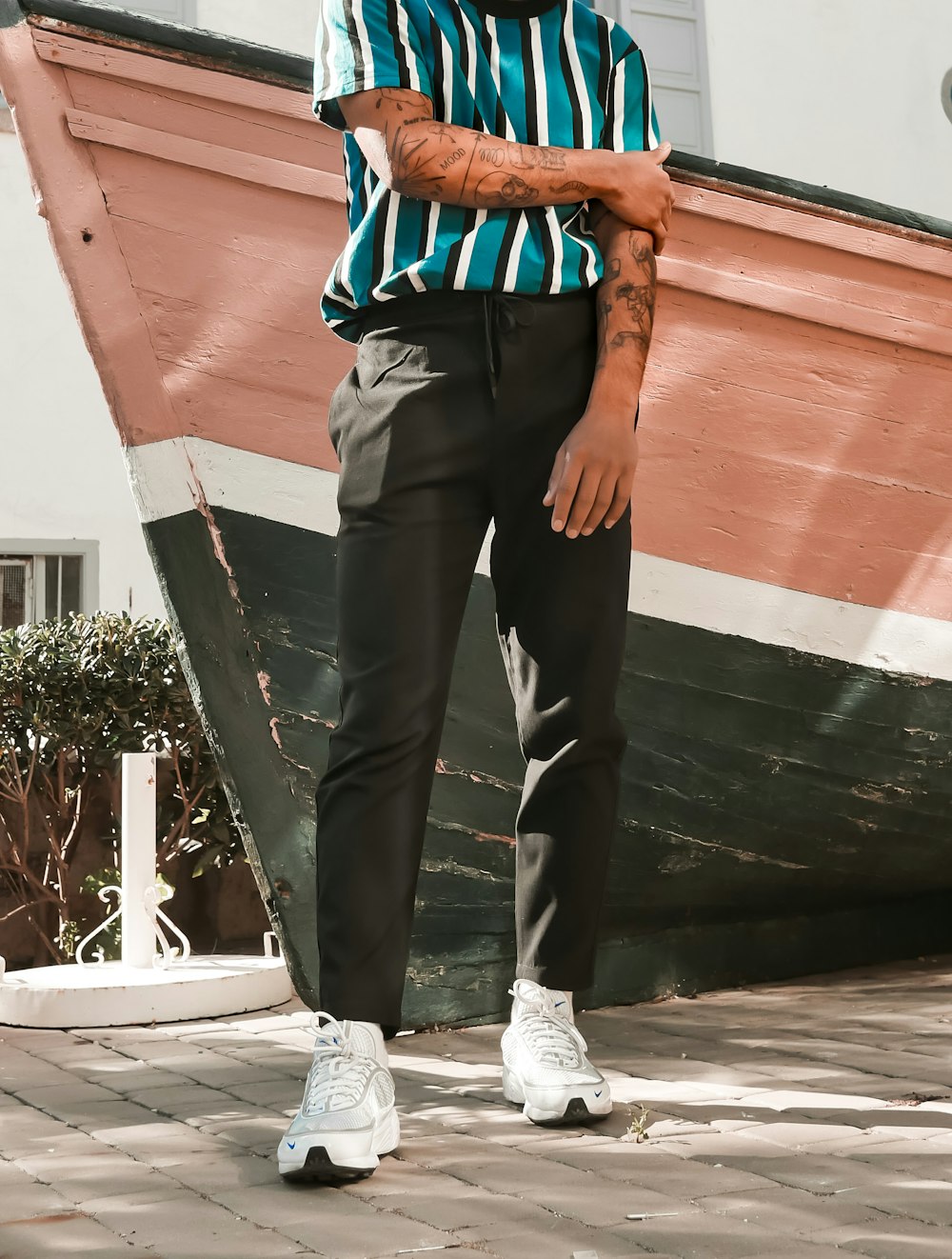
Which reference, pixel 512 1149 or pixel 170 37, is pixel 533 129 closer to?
pixel 170 37

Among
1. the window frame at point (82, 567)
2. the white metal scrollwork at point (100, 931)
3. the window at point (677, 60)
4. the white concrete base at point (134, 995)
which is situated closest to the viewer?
the white concrete base at point (134, 995)

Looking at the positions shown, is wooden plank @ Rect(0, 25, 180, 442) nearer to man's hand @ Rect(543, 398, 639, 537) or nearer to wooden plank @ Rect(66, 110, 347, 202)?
wooden plank @ Rect(66, 110, 347, 202)

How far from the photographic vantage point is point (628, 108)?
2324 millimetres

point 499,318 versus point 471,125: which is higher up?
point 471,125

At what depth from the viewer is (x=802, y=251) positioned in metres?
3.10

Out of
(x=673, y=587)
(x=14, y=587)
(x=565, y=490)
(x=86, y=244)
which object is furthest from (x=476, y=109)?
(x=14, y=587)

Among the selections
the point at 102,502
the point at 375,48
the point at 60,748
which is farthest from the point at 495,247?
the point at 102,502

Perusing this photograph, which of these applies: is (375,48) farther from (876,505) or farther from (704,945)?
(704,945)

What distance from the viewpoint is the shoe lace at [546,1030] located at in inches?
87.7

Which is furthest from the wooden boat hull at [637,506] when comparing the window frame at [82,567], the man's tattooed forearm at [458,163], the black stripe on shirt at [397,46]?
the window frame at [82,567]

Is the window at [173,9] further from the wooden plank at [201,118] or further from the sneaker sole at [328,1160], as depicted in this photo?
the sneaker sole at [328,1160]

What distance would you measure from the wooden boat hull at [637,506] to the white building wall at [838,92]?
4.15 m

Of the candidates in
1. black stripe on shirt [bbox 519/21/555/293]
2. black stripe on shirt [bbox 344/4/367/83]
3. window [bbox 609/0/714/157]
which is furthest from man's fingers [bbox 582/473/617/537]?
window [bbox 609/0/714/157]

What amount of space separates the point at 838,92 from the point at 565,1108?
6243 millimetres
